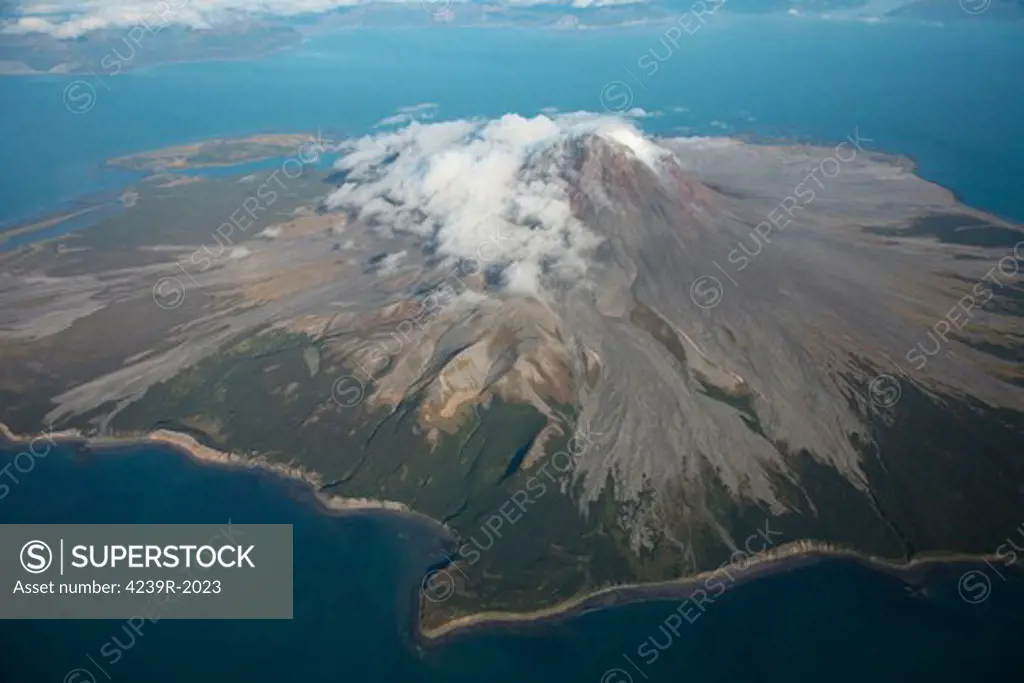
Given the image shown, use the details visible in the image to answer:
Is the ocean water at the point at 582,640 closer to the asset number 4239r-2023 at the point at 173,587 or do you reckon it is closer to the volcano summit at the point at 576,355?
the asset number 4239r-2023 at the point at 173,587

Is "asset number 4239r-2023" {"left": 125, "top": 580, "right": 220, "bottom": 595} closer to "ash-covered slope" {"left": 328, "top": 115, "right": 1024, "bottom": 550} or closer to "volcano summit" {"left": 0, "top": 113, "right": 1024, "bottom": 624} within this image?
"volcano summit" {"left": 0, "top": 113, "right": 1024, "bottom": 624}

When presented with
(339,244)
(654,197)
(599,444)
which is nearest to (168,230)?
(339,244)

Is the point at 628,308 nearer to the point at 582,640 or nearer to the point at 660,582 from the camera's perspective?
the point at 660,582

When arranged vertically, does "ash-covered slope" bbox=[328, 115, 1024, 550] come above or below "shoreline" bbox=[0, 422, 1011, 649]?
above

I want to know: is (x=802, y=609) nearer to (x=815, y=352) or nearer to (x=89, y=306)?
(x=815, y=352)

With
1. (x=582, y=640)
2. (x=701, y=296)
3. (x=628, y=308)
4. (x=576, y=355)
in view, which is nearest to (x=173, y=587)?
(x=582, y=640)

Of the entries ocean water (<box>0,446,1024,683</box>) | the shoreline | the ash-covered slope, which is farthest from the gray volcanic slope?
ocean water (<box>0,446,1024,683</box>)
